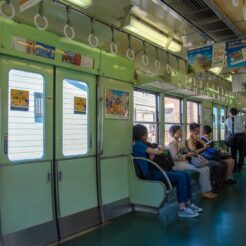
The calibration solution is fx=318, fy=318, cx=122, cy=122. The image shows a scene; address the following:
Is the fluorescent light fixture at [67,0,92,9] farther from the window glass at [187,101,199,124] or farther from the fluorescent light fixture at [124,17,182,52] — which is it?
the window glass at [187,101,199,124]

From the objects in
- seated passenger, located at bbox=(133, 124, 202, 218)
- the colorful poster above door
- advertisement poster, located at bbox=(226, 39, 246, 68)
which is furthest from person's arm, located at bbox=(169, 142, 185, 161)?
the colorful poster above door

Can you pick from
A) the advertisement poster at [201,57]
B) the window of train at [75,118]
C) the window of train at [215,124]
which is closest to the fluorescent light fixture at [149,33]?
the advertisement poster at [201,57]

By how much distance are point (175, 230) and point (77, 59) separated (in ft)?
8.05

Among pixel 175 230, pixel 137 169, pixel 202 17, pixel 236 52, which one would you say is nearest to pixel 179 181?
pixel 137 169

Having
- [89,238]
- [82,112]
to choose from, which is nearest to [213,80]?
[82,112]

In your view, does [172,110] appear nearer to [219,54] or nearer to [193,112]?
[193,112]

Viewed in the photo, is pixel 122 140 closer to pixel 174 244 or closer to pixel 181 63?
pixel 174 244

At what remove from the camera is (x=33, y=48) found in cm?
333

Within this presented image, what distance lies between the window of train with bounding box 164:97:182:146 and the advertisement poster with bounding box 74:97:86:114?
2834 mm

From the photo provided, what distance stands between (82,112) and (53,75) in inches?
26.8

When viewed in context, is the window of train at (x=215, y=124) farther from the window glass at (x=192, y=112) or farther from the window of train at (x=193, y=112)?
the window glass at (x=192, y=112)

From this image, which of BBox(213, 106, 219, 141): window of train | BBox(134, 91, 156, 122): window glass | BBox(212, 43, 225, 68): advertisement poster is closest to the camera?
BBox(134, 91, 156, 122): window glass

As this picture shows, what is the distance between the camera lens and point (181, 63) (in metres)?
7.22

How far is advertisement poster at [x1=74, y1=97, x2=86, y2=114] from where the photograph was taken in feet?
13.2
